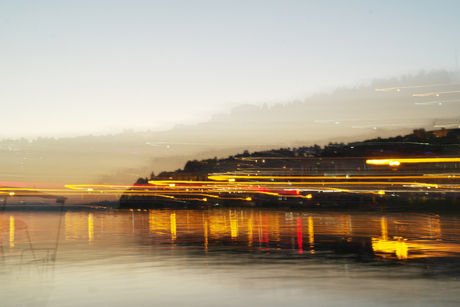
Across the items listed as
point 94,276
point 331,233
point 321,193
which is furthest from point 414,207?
point 94,276

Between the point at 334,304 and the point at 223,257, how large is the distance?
19.6 feet

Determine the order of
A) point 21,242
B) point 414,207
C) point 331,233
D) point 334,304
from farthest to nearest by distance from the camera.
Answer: point 414,207 → point 331,233 → point 21,242 → point 334,304

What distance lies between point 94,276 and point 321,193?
5122 centimetres

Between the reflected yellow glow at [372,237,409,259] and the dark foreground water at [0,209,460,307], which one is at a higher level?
the dark foreground water at [0,209,460,307]

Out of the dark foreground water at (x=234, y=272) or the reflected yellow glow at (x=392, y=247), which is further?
the reflected yellow glow at (x=392, y=247)

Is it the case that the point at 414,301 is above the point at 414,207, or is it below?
above

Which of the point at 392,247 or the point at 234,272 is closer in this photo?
the point at 234,272

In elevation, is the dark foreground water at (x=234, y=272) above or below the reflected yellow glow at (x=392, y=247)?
above

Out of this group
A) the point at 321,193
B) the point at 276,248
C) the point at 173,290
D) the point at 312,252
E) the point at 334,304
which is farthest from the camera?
the point at 321,193

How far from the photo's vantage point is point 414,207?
44094 mm

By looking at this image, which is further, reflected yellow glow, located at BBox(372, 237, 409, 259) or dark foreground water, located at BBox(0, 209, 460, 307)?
reflected yellow glow, located at BBox(372, 237, 409, 259)

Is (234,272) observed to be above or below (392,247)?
above

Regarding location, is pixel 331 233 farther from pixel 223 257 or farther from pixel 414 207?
pixel 414 207

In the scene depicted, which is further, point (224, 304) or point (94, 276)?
point (94, 276)
